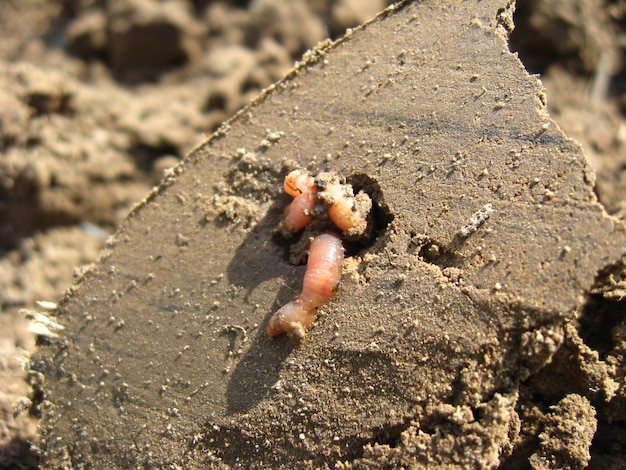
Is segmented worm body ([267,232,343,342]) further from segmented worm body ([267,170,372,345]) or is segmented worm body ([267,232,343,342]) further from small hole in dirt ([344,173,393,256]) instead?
small hole in dirt ([344,173,393,256])

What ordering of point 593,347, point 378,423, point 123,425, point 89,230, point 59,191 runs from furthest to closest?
point 89,230, point 59,191, point 593,347, point 123,425, point 378,423

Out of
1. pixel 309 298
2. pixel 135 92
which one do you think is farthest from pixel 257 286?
pixel 135 92

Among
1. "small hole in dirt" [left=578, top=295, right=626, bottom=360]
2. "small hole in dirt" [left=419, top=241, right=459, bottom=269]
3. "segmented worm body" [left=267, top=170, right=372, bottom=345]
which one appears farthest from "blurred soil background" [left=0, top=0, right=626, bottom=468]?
"segmented worm body" [left=267, top=170, right=372, bottom=345]

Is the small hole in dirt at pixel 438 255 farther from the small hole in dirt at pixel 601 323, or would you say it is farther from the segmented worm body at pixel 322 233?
the small hole in dirt at pixel 601 323

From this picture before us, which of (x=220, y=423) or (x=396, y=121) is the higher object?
(x=396, y=121)

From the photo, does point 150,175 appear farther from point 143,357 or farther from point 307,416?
point 307,416

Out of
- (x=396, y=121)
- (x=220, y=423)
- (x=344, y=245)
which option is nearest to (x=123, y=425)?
(x=220, y=423)
